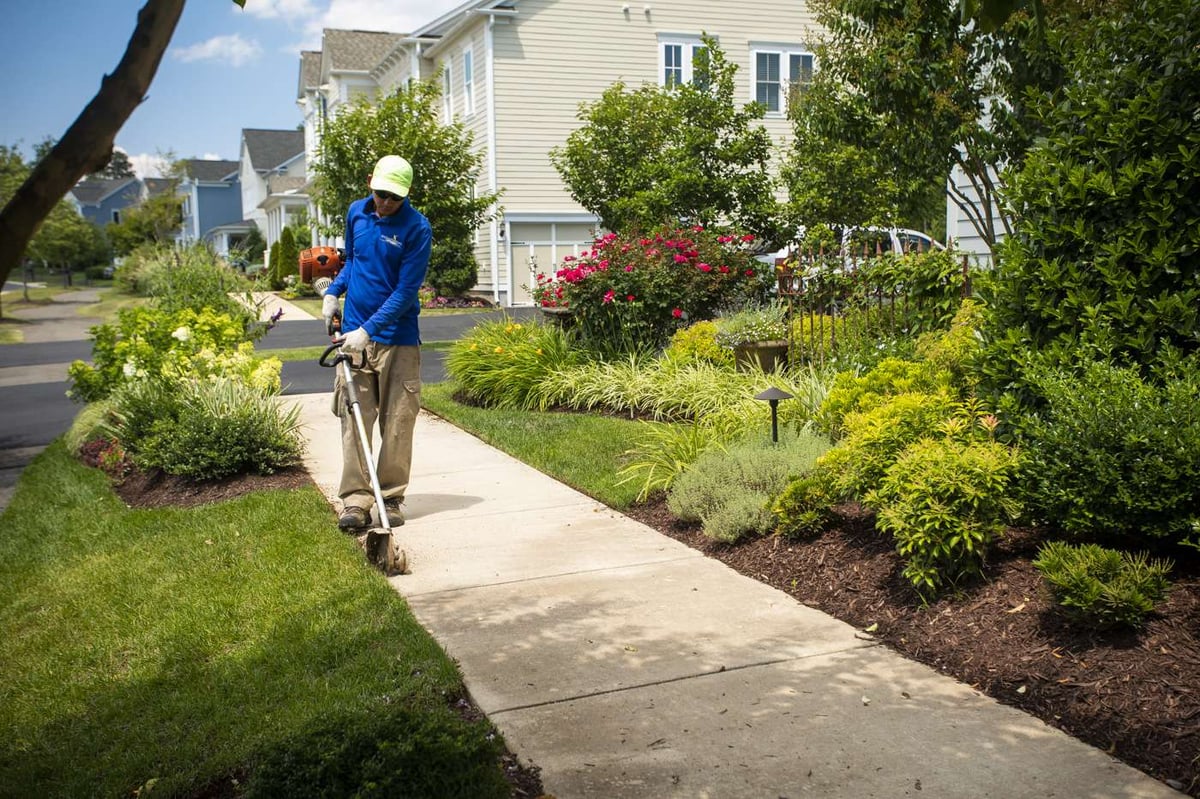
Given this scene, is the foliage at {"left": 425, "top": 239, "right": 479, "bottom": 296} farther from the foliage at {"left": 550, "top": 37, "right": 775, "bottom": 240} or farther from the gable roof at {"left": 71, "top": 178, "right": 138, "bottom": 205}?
the gable roof at {"left": 71, "top": 178, "right": 138, "bottom": 205}

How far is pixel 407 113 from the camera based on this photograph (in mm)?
19578

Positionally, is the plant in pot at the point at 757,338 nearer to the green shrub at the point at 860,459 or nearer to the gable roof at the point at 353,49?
the green shrub at the point at 860,459

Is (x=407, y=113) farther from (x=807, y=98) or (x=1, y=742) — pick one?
(x=1, y=742)

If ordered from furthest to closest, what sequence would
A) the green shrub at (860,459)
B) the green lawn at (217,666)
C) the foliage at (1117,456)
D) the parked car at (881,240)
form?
the parked car at (881,240)
the green shrub at (860,459)
the foliage at (1117,456)
the green lawn at (217,666)

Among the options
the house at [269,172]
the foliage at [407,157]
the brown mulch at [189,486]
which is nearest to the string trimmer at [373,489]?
the brown mulch at [189,486]

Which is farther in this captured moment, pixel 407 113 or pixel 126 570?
pixel 407 113

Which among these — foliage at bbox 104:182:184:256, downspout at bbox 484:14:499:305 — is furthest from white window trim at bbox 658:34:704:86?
foliage at bbox 104:182:184:256

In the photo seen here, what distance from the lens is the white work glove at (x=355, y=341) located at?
6.23 m

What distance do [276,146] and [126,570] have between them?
188ft

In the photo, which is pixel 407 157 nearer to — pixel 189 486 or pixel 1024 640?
pixel 189 486

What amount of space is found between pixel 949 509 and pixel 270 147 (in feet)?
196

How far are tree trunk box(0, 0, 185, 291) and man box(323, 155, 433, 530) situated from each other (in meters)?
4.29

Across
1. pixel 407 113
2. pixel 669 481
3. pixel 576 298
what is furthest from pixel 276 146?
pixel 669 481

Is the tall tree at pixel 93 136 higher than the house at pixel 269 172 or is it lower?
lower
